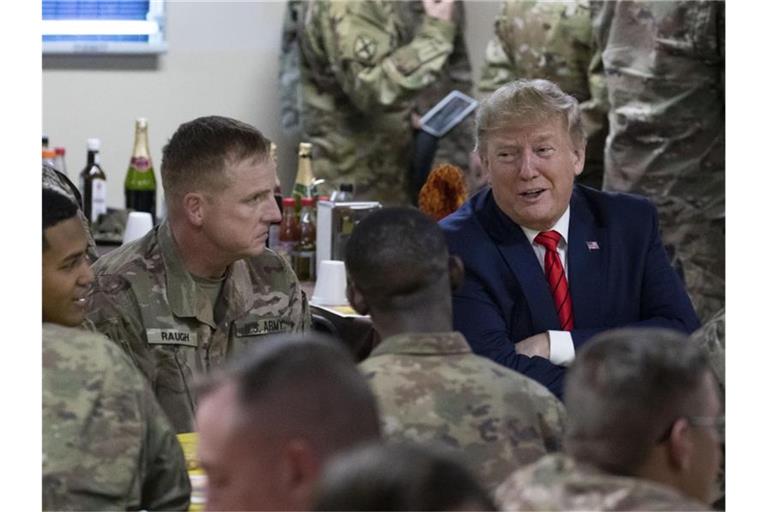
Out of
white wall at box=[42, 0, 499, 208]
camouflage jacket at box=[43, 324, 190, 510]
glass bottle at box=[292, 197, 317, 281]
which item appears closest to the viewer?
camouflage jacket at box=[43, 324, 190, 510]

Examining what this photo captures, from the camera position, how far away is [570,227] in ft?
11.7

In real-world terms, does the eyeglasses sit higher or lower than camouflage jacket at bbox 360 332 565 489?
higher

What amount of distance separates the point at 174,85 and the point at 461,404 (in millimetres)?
5868

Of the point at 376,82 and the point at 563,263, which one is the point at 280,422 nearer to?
the point at 563,263

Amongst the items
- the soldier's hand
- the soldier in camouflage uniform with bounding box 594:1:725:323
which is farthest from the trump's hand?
the soldier's hand

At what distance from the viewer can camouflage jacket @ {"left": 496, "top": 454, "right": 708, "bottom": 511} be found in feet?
5.58

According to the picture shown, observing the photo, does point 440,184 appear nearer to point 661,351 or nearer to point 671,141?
point 671,141

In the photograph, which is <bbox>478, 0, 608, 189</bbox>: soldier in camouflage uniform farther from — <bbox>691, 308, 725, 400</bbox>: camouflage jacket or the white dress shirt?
<bbox>691, 308, 725, 400</bbox>: camouflage jacket

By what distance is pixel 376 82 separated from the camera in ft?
22.4

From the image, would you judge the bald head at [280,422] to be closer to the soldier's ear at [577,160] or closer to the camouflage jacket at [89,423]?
the camouflage jacket at [89,423]

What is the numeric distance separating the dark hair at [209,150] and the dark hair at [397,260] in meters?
0.89

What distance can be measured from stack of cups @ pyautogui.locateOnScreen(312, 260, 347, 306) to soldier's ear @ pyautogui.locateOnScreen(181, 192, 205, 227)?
100cm
